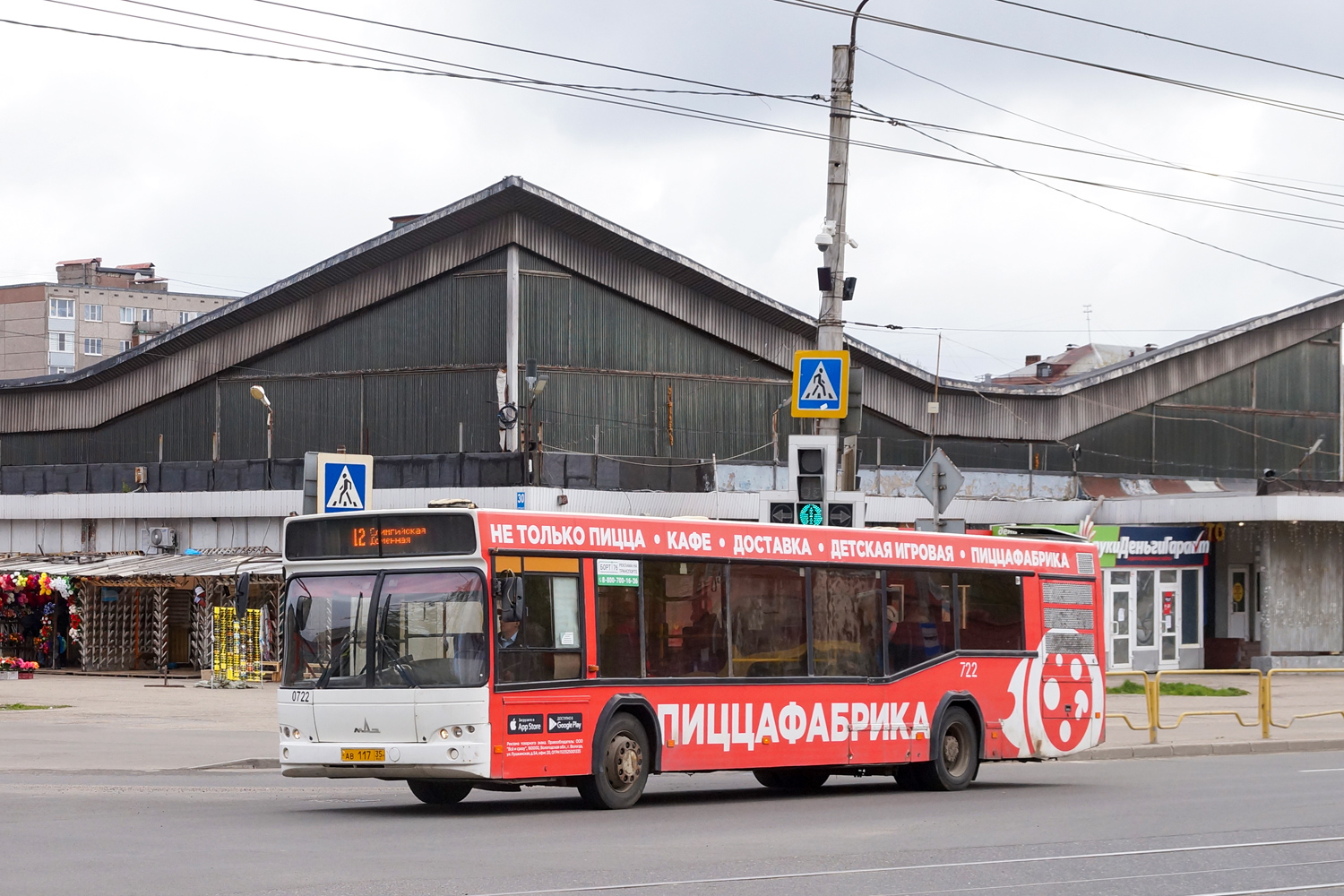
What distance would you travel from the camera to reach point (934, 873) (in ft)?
36.5

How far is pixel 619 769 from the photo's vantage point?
15516 millimetres

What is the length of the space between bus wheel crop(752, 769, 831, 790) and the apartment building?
113 meters

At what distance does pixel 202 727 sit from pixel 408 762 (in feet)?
44.3

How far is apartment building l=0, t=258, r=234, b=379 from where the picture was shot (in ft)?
426

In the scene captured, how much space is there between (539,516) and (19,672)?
30.9 metres

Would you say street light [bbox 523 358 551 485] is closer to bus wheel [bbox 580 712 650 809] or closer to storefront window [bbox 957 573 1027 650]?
storefront window [bbox 957 573 1027 650]

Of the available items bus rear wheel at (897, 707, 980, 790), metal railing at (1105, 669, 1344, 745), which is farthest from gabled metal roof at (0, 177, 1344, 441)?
bus rear wheel at (897, 707, 980, 790)

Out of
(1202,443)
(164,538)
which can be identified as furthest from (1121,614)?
(164,538)

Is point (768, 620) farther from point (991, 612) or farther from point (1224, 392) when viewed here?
point (1224, 392)

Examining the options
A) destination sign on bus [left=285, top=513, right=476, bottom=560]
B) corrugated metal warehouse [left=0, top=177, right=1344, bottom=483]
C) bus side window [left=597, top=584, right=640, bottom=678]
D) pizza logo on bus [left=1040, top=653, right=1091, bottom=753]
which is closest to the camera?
destination sign on bus [left=285, top=513, right=476, bottom=560]

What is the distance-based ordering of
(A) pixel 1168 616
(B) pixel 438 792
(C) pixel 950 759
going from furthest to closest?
(A) pixel 1168 616 → (C) pixel 950 759 → (B) pixel 438 792

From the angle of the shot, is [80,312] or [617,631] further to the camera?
[80,312]

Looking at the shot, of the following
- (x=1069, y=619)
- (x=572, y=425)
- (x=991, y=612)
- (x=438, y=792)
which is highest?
(x=572, y=425)

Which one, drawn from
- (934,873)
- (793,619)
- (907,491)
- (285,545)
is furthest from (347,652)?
(907,491)
